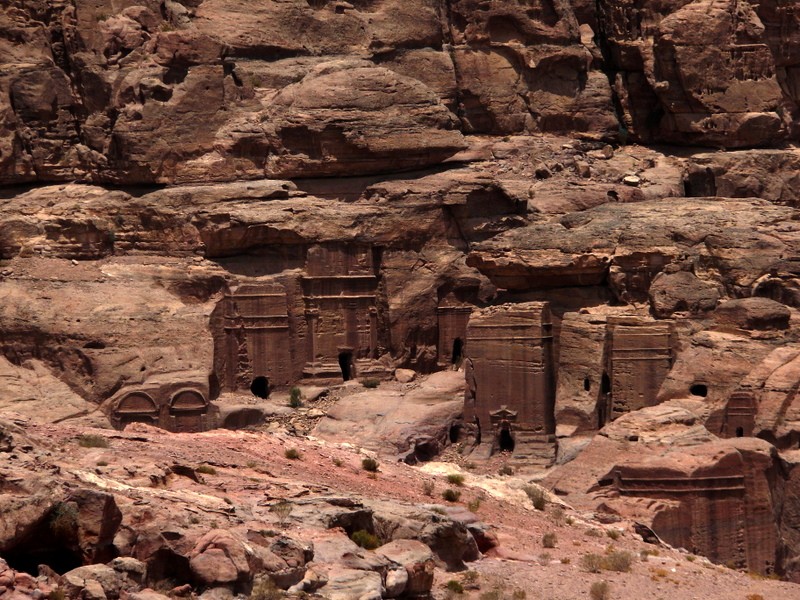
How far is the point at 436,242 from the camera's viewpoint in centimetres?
7588

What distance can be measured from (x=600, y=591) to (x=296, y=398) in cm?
3465

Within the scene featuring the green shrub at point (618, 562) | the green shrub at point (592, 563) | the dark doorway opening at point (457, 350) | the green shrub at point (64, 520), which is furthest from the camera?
the dark doorway opening at point (457, 350)

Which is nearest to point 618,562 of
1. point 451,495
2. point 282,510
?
point 451,495

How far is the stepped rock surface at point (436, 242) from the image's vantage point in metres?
62.3

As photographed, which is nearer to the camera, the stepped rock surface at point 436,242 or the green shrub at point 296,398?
the stepped rock surface at point 436,242

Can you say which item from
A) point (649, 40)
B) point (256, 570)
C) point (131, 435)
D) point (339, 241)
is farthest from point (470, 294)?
point (256, 570)

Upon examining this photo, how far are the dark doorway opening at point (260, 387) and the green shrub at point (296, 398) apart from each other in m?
1.27

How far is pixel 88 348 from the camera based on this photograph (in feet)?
233

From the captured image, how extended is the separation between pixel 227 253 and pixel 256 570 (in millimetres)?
42468

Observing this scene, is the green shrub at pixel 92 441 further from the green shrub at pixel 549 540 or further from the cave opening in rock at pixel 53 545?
the cave opening in rock at pixel 53 545

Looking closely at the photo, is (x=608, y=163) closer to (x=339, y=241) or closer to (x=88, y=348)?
(x=339, y=241)

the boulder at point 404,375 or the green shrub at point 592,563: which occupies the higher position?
the green shrub at point 592,563

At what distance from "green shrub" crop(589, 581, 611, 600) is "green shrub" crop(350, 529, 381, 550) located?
3.72 metres

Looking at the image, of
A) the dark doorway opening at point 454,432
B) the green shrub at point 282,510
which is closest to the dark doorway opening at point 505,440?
the dark doorway opening at point 454,432
